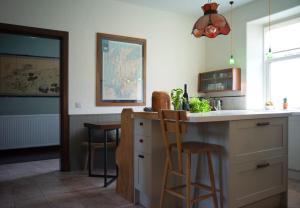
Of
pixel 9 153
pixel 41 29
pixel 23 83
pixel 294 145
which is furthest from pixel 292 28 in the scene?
pixel 9 153

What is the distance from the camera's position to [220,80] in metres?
4.83

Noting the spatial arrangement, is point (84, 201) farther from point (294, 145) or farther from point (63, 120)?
point (294, 145)

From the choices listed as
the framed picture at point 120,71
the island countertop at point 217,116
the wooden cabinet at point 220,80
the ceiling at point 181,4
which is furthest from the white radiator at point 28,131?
the island countertop at point 217,116

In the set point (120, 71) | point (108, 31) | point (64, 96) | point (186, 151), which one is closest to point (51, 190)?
point (64, 96)

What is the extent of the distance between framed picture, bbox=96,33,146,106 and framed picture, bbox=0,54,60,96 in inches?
88.3

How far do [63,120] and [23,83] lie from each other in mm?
2329

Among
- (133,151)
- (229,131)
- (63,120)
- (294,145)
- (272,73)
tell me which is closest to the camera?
(229,131)

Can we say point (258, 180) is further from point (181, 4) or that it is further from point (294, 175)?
point (181, 4)

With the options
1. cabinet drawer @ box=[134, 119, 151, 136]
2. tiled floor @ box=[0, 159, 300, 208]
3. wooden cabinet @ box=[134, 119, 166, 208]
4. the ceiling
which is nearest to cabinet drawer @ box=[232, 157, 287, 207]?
tiled floor @ box=[0, 159, 300, 208]

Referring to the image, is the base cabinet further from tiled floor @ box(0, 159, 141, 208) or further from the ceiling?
the ceiling

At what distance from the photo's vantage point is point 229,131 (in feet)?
6.73

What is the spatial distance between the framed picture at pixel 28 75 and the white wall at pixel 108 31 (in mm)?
2204

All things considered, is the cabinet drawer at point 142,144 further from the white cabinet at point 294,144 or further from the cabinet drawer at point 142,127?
the white cabinet at point 294,144

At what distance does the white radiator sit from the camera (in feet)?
17.8
